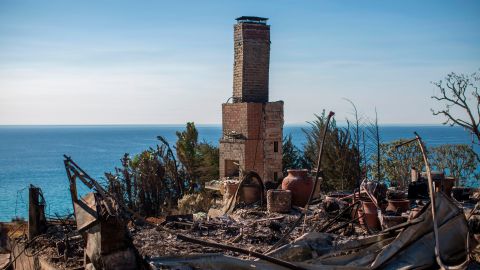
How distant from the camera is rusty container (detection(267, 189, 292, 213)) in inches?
437

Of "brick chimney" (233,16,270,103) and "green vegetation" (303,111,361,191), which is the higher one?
"brick chimney" (233,16,270,103)

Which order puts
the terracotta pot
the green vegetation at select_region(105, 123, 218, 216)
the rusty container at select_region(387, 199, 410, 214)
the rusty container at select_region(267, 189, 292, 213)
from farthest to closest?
the green vegetation at select_region(105, 123, 218, 216)
the terracotta pot
the rusty container at select_region(267, 189, 292, 213)
the rusty container at select_region(387, 199, 410, 214)

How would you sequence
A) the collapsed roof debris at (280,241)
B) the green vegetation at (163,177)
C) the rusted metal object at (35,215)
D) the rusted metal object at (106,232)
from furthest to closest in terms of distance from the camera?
1. the green vegetation at (163,177)
2. the rusted metal object at (35,215)
3. the rusted metal object at (106,232)
4. the collapsed roof debris at (280,241)

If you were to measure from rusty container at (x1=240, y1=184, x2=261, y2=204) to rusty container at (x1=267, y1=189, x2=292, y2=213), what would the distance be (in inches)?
44.3

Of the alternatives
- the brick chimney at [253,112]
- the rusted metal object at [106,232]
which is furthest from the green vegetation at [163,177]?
the rusted metal object at [106,232]

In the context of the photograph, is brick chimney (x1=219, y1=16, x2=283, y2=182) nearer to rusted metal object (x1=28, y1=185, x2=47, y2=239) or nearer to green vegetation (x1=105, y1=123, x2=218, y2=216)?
green vegetation (x1=105, y1=123, x2=218, y2=216)

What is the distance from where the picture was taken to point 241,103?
16.8 meters

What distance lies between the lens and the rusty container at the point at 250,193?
40.4 ft

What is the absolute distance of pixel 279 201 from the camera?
11.1m

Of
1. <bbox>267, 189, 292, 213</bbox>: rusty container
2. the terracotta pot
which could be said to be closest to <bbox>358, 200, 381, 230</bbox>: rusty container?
<bbox>267, 189, 292, 213</bbox>: rusty container

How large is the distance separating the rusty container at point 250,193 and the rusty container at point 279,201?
1125mm

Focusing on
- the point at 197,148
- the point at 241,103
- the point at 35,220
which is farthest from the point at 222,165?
the point at 35,220

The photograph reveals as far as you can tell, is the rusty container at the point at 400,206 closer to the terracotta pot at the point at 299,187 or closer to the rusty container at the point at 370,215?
the rusty container at the point at 370,215

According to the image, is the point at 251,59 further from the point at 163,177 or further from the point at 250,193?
the point at 250,193
